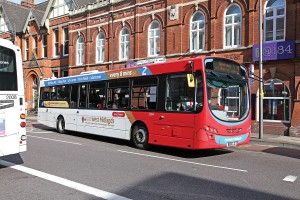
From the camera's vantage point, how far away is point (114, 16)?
26.0m

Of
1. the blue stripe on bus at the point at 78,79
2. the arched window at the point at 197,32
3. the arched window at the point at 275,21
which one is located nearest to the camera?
the blue stripe on bus at the point at 78,79

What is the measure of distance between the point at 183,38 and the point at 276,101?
715cm

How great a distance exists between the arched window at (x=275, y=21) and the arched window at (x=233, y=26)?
1617 mm

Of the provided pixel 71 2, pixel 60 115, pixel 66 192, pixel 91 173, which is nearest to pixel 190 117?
pixel 91 173

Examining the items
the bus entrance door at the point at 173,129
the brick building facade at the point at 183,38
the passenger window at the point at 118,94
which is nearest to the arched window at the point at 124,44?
the brick building facade at the point at 183,38

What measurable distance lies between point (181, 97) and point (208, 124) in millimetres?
1211

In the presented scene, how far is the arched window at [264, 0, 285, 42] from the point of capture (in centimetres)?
1734

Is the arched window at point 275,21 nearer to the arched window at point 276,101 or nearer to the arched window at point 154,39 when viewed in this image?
the arched window at point 276,101

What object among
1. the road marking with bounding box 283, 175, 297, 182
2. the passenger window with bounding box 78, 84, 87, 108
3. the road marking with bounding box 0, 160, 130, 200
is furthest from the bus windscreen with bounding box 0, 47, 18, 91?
the passenger window with bounding box 78, 84, 87, 108

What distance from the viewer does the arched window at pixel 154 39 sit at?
917 inches

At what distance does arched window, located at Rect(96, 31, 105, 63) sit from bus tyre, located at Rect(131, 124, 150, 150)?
1653 centimetres

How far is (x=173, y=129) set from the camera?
1012 centimetres

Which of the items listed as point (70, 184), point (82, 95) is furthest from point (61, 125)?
point (70, 184)

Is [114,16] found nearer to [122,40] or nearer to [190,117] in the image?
[122,40]
